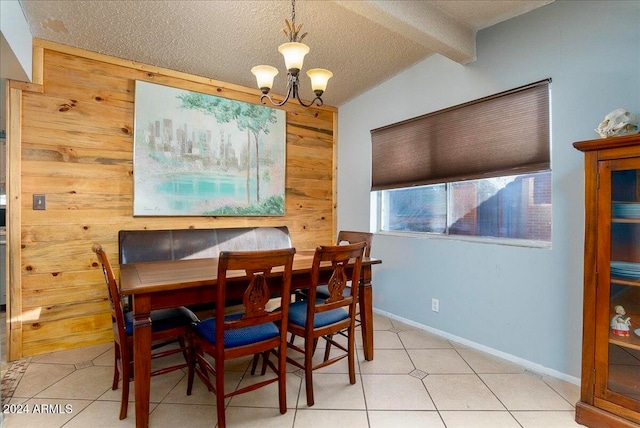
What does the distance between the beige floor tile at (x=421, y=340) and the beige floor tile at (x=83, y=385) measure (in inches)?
86.6

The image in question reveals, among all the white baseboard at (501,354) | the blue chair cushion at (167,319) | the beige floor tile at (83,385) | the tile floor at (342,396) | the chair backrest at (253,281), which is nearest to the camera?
the chair backrest at (253,281)

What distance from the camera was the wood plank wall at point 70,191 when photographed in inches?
97.7

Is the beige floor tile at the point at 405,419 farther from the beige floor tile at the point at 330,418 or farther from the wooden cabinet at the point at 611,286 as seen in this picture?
the wooden cabinet at the point at 611,286

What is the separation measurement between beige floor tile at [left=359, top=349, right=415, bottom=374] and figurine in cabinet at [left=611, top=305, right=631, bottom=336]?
1202 millimetres

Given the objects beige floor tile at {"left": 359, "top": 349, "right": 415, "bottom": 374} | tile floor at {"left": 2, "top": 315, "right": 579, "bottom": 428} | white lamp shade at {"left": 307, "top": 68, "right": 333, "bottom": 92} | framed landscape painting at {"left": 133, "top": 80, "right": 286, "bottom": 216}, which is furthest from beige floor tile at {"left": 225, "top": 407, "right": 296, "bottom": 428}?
white lamp shade at {"left": 307, "top": 68, "right": 333, "bottom": 92}

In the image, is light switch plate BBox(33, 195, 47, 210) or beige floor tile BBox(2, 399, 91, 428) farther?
light switch plate BBox(33, 195, 47, 210)

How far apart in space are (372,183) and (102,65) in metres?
2.70

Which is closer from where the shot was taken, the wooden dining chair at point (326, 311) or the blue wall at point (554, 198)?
the wooden dining chair at point (326, 311)

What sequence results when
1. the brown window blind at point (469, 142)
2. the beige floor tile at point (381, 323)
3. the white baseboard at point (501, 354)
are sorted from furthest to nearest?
the beige floor tile at point (381, 323), the brown window blind at point (469, 142), the white baseboard at point (501, 354)

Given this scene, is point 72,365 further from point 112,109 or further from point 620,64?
point 620,64

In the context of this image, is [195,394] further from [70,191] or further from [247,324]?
[70,191]

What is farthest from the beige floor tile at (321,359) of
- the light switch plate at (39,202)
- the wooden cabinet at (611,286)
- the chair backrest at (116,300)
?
the light switch plate at (39,202)

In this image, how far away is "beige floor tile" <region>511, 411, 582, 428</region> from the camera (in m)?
1.77

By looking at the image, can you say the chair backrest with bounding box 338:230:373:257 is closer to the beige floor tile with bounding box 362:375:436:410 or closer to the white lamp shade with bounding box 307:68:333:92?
the beige floor tile with bounding box 362:375:436:410
